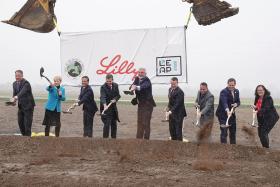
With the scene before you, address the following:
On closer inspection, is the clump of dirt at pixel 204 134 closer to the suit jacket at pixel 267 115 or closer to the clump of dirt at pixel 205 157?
the clump of dirt at pixel 205 157

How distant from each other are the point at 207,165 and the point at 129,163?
3.50 feet

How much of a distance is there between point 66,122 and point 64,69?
4360 mm

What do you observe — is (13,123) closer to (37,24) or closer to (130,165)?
(37,24)

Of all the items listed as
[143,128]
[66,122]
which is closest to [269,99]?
[143,128]

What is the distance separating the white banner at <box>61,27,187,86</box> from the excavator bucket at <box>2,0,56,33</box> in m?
2.03

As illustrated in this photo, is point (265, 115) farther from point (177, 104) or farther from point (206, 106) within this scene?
point (177, 104)

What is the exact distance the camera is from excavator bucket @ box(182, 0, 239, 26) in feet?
32.2

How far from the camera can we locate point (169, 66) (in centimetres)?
1182

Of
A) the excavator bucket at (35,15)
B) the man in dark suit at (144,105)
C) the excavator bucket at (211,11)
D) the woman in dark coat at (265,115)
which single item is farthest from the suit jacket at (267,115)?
the excavator bucket at (35,15)

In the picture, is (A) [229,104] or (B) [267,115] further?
(A) [229,104]

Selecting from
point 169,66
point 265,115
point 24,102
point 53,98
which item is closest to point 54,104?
point 53,98

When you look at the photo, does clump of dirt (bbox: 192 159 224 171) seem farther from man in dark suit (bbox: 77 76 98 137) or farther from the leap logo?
the leap logo

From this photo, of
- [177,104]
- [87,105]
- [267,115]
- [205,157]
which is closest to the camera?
[205,157]

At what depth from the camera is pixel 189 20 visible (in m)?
11.3
